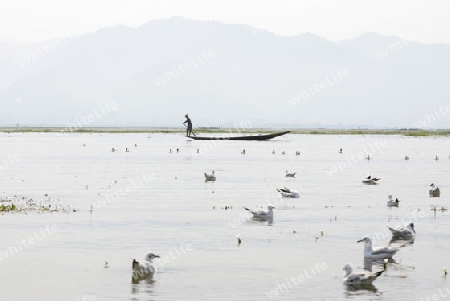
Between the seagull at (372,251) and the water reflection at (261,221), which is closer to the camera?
the seagull at (372,251)

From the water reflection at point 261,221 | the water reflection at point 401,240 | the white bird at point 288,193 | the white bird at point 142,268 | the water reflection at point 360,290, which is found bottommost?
the water reflection at point 360,290

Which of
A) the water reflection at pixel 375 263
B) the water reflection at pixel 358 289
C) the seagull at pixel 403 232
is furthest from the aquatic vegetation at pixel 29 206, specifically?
the water reflection at pixel 358 289

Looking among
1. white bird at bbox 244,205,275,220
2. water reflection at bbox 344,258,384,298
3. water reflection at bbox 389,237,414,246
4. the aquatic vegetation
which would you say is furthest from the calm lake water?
→ the aquatic vegetation

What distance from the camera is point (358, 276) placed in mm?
18078

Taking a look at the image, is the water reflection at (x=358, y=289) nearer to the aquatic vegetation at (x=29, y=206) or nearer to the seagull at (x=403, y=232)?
the seagull at (x=403, y=232)

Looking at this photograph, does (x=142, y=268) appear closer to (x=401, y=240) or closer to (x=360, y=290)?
(x=360, y=290)

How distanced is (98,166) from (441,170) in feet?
77.7

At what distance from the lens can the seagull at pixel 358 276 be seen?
713 inches

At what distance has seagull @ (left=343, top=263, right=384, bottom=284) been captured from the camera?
18109 millimetres

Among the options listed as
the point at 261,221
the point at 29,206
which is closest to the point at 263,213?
the point at 261,221

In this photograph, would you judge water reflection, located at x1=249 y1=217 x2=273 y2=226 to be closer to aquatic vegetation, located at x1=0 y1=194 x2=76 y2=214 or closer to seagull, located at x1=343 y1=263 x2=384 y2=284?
aquatic vegetation, located at x1=0 y1=194 x2=76 y2=214

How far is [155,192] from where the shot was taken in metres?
37.6

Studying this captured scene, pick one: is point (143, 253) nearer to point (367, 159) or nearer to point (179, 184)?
point (179, 184)

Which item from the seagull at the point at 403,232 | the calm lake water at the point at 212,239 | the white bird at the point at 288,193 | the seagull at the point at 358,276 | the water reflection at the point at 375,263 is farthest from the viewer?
the white bird at the point at 288,193
